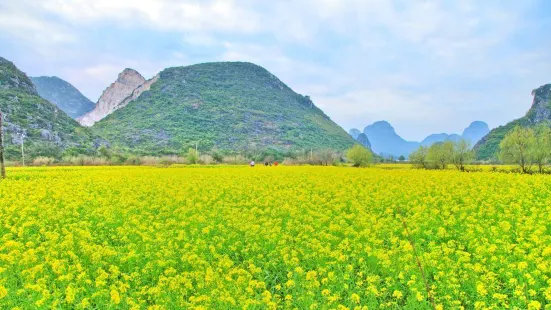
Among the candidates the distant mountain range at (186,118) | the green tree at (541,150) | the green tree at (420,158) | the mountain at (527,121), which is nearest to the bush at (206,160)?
the distant mountain range at (186,118)

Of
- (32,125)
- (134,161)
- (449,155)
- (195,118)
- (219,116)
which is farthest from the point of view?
(219,116)

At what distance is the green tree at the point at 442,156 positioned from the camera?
6022cm

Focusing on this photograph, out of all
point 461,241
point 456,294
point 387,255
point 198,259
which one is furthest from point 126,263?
point 461,241

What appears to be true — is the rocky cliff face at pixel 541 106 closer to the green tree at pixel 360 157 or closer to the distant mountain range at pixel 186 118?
the distant mountain range at pixel 186 118

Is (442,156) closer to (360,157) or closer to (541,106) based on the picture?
(360,157)

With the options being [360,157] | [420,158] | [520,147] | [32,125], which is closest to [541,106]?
[420,158]

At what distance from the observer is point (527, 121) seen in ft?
383

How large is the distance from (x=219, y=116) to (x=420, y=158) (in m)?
75.5

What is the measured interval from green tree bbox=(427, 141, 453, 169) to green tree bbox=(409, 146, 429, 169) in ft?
6.63

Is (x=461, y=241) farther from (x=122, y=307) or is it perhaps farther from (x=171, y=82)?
(x=171, y=82)

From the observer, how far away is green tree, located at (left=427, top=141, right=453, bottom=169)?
60219mm

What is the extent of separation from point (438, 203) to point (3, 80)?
103834 mm

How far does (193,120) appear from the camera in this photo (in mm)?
120938

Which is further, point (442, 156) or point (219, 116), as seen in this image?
point (219, 116)
